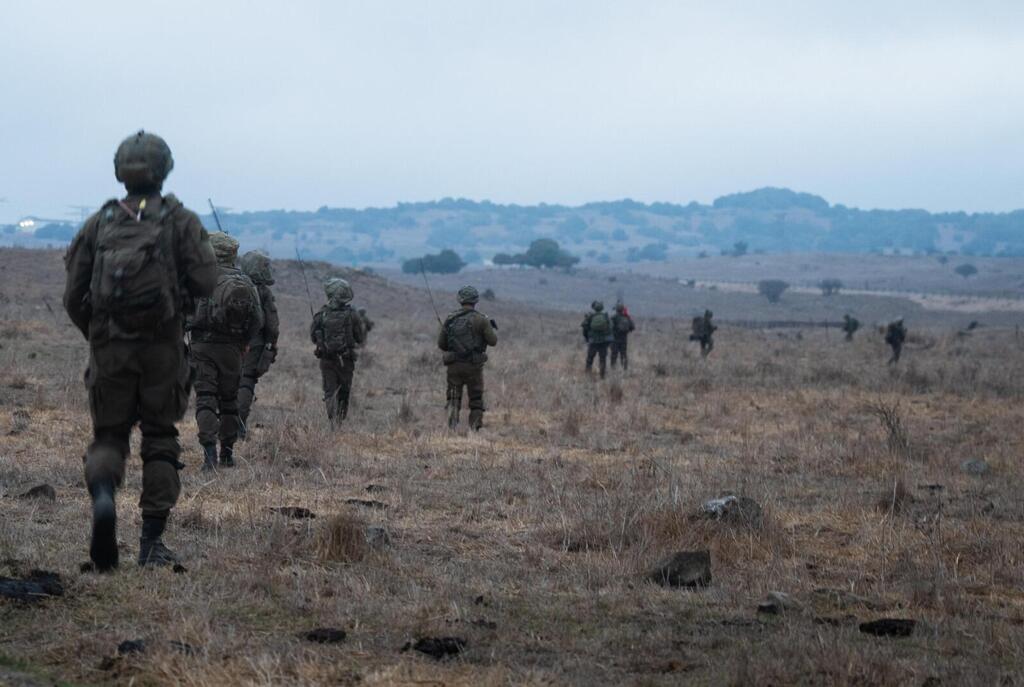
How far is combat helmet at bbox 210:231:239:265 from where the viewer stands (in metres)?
9.90

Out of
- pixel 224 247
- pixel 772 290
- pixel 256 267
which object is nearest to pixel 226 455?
pixel 224 247

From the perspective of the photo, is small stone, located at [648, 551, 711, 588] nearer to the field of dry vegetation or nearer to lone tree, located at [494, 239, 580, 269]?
the field of dry vegetation

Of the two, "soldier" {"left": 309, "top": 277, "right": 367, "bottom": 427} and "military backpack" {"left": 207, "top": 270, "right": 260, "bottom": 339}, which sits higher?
"military backpack" {"left": 207, "top": 270, "right": 260, "bottom": 339}

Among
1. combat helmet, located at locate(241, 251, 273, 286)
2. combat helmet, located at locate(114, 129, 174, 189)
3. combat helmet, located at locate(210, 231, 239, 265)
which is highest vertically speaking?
combat helmet, located at locate(114, 129, 174, 189)

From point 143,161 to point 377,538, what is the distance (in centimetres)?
208

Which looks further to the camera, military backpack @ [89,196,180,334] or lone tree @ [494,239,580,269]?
lone tree @ [494,239,580,269]

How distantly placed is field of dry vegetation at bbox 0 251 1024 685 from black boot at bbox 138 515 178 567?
0.60 feet

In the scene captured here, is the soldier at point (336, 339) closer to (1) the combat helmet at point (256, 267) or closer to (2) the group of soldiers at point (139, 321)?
(1) the combat helmet at point (256, 267)

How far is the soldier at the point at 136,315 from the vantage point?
5.80m

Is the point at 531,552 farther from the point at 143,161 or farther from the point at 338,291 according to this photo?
the point at 338,291

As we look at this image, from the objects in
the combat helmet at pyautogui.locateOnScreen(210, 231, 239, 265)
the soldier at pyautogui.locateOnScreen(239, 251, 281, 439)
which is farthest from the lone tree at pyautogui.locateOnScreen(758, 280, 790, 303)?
the combat helmet at pyautogui.locateOnScreen(210, 231, 239, 265)

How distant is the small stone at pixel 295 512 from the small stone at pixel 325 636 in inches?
105

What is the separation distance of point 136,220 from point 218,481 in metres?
3.51

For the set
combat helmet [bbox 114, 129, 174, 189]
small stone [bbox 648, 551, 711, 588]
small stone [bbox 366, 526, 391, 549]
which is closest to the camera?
combat helmet [bbox 114, 129, 174, 189]
